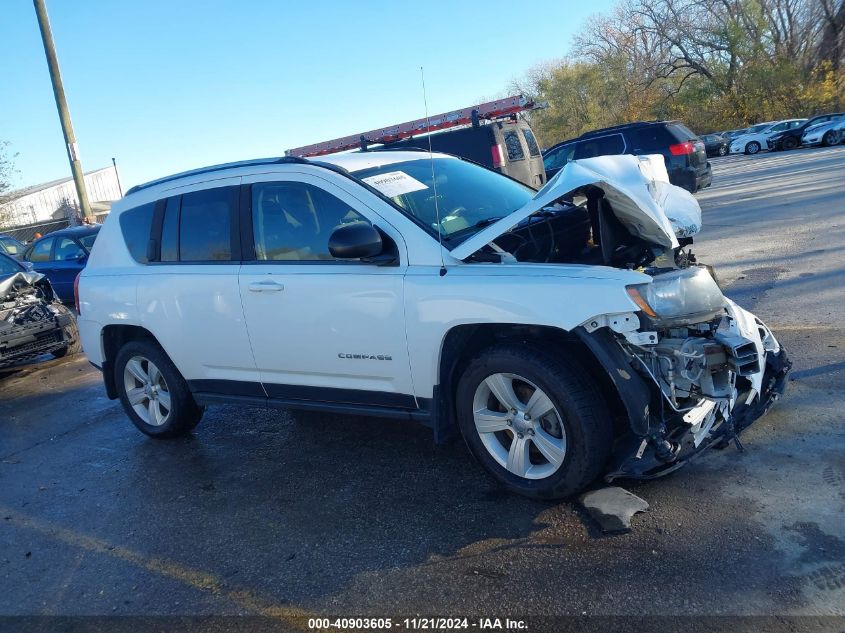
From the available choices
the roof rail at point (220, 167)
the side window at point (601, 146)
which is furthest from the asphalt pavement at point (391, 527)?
the side window at point (601, 146)

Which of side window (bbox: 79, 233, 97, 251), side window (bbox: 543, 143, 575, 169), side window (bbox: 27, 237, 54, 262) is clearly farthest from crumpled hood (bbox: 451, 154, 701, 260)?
side window (bbox: 543, 143, 575, 169)

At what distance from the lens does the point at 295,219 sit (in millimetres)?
4359

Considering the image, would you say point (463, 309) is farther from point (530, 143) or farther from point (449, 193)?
point (530, 143)

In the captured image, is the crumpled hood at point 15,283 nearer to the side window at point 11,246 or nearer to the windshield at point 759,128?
the side window at point 11,246

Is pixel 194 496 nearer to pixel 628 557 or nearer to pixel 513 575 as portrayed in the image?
pixel 513 575

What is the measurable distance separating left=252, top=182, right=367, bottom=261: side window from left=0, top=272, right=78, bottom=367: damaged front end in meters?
5.26

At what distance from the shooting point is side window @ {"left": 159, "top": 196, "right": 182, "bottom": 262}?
4.97 meters

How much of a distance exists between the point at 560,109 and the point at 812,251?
39.8m

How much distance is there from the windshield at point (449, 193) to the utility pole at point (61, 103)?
557 inches

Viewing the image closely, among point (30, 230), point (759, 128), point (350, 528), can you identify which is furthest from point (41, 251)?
point (759, 128)

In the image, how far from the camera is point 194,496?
4359 mm

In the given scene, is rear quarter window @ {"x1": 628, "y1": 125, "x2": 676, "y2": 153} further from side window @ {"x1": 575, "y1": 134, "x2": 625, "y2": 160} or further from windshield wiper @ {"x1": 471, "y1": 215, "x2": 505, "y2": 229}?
windshield wiper @ {"x1": 471, "y1": 215, "x2": 505, "y2": 229}

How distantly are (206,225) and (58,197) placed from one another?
56.1m

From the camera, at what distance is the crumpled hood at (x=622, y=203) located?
3506mm
